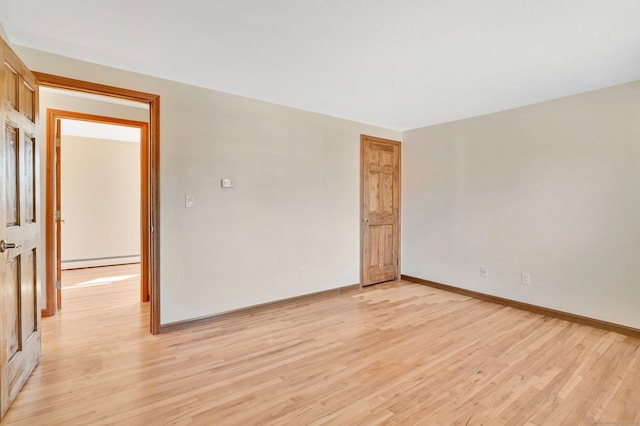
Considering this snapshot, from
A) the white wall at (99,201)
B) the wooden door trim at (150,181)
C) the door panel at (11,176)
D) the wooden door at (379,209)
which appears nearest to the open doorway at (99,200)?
the white wall at (99,201)

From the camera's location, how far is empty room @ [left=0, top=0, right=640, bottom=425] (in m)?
1.88

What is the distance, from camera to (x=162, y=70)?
8.90 feet

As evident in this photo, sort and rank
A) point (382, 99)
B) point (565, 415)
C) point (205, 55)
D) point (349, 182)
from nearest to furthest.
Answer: point (565, 415), point (205, 55), point (382, 99), point (349, 182)

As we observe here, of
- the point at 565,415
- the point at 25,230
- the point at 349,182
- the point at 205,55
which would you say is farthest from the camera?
the point at 349,182

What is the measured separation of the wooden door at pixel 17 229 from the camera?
1738mm

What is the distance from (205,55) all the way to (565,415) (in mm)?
3370

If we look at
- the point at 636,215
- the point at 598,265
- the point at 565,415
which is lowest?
the point at 565,415

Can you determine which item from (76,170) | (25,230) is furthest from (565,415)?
(76,170)

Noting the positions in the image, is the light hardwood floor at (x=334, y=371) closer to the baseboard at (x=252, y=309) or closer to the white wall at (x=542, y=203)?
the baseboard at (x=252, y=309)

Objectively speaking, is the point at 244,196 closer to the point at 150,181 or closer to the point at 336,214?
the point at 150,181

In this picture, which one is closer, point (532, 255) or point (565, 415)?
point (565, 415)

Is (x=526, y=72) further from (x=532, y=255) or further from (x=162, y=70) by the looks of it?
(x=162, y=70)

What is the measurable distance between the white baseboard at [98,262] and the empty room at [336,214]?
793 millimetres

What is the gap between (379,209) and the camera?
15.3ft
